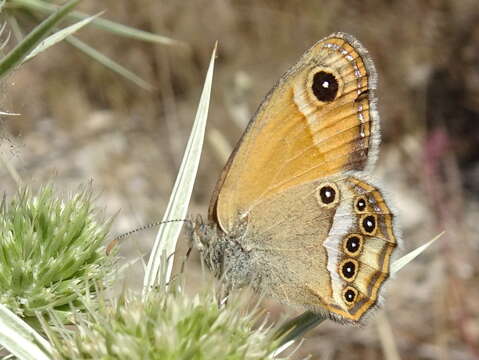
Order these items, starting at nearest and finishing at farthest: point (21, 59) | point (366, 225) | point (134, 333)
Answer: point (21, 59) → point (134, 333) → point (366, 225)

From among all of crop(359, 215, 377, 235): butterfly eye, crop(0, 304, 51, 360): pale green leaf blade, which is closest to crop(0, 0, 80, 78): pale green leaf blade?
crop(0, 304, 51, 360): pale green leaf blade

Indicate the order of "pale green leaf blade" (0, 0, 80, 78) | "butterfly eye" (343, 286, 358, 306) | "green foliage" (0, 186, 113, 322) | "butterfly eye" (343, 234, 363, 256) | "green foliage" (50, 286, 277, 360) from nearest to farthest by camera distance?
"pale green leaf blade" (0, 0, 80, 78)
"green foliage" (50, 286, 277, 360)
"green foliage" (0, 186, 113, 322)
"butterfly eye" (343, 286, 358, 306)
"butterfly eye" (343, 234, 363, 256)

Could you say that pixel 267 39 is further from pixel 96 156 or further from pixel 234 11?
pixel 96 156

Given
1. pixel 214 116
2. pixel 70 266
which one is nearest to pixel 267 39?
pixel 214 116

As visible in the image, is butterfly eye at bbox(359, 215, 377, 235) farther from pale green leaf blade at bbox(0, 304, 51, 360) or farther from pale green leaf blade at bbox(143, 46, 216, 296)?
pale green leaf blade at bbox(0, 304, 51, 360)

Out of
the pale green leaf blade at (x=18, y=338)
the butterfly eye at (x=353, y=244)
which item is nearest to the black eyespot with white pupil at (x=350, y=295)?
the butterfly eye at (x=353, y=244)

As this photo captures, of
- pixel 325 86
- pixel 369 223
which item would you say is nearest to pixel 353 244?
pixel 369 223

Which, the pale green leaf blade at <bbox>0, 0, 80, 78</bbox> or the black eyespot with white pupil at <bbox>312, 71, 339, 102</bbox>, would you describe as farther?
the black eyespot with white pupil at <bbox>312, 71, 339, 102</bbox>
